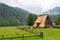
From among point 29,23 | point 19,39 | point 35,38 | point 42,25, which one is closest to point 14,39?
point 19,39

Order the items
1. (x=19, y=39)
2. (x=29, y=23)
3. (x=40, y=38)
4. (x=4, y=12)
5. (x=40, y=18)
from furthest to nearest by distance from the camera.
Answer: (x=4, y=12)
(x=29, y=23)
(x=40, y=18)
(x=40, y=38)
(x=19, y=39)

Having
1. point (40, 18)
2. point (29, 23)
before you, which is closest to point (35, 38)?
point (40, 18)

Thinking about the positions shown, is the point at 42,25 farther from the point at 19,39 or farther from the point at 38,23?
the point at 19,39

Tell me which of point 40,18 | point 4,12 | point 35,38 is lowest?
point 35,38

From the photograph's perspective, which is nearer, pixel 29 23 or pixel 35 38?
pixel 35 38

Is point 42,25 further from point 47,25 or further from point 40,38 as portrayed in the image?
point 40,38

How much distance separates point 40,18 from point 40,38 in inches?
1392

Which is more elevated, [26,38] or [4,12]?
[4,12]

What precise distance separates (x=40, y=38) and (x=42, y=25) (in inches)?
1236

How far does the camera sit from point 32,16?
7419 cm

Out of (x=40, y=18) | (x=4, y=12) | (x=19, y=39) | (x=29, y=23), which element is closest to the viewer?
(x=19, y=39)

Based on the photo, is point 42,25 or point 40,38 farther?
point 42,25

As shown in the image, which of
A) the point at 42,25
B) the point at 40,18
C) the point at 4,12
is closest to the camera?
the point at 42,25

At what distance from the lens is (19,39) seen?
18.4 m
